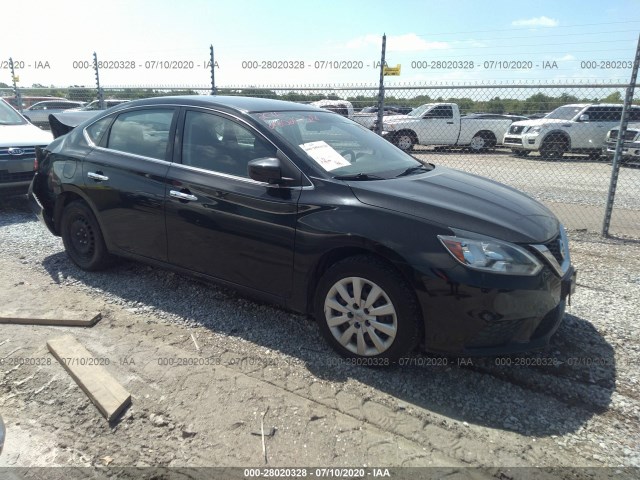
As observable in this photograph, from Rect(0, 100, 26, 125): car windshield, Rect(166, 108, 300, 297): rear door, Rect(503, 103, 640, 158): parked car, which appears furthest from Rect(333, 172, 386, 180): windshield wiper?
Rect(503, 103, 640, 158): parked car

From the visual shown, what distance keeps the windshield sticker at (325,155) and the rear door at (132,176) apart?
122 centimetres

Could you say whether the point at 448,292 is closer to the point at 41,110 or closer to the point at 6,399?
the point at 6,399

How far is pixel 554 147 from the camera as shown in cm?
1431

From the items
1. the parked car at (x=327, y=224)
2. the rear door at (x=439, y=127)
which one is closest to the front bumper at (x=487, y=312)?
the parked car at (x=327, y=224)

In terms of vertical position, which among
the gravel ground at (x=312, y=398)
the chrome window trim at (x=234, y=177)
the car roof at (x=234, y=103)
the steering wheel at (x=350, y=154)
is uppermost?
the car roof at (x=234, y=103)

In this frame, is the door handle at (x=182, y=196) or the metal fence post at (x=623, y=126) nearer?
the door handle at (x=182, y=196)

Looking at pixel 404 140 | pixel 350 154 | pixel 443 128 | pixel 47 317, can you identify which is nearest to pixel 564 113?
pixel 443 128

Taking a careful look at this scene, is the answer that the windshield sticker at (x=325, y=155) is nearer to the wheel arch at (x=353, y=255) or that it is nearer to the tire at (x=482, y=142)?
the wheel arch at (x=353, y=255)

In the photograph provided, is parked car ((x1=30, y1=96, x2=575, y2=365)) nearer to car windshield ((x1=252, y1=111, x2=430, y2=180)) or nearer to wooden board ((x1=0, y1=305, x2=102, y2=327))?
car windshield ((x1=252, y1=111, x2=430, y2=180))

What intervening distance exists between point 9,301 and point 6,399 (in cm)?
156

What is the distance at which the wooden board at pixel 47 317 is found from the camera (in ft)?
11.8

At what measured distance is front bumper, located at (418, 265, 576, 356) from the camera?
2615 mm

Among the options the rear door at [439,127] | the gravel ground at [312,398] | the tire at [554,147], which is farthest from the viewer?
the rear door at [439,127]

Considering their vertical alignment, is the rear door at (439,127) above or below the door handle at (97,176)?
above
